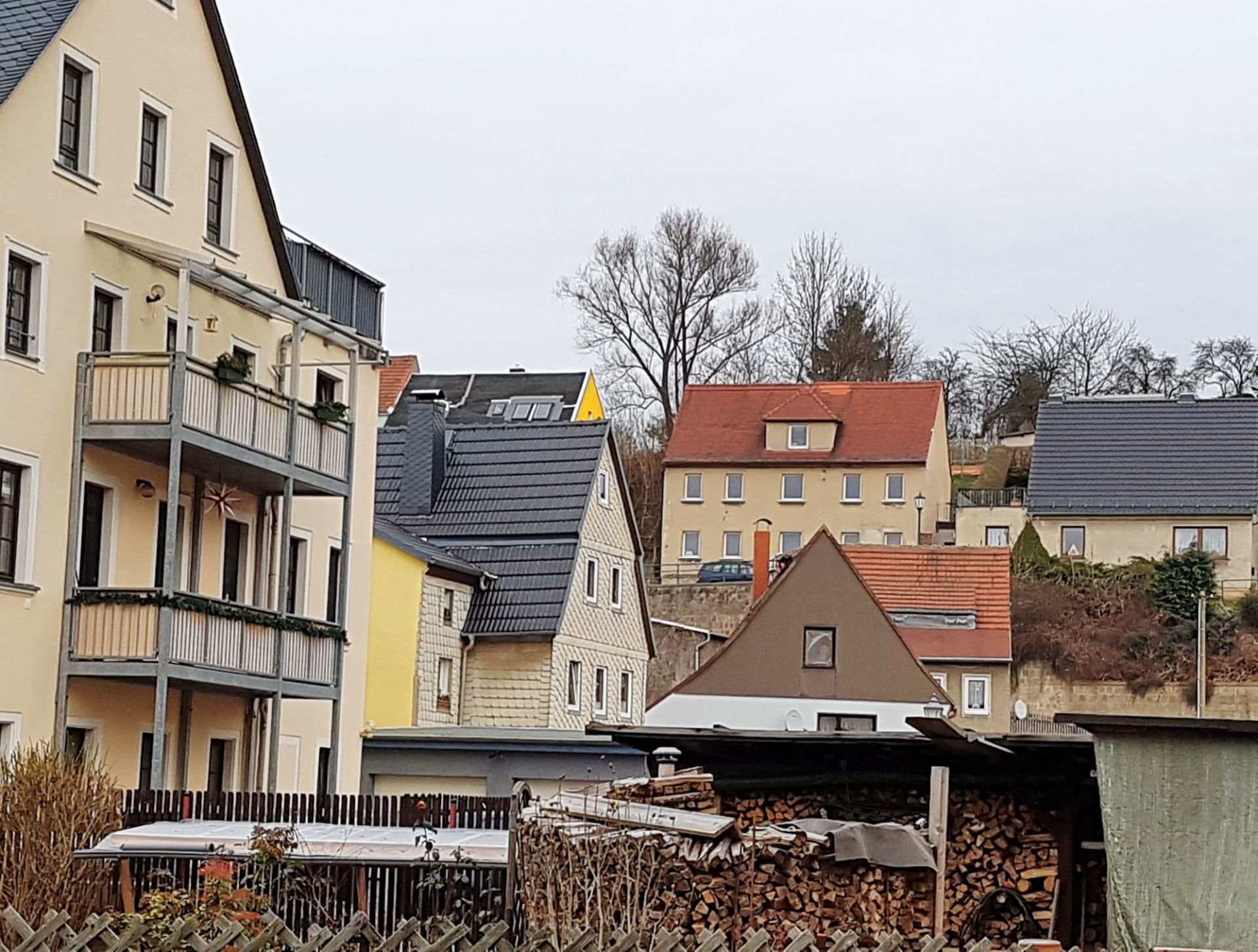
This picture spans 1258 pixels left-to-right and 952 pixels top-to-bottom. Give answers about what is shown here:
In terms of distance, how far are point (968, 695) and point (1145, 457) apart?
2207 cm

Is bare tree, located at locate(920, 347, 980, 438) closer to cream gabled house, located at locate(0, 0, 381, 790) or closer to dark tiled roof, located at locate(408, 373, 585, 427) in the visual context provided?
dark tiled roof, located at locate(408, 373, 585, 427)

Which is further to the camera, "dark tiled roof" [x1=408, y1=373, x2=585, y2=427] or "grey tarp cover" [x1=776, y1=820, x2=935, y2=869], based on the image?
"dark tiled roof" [x1=408, y1=373, x2=585, y2=427]

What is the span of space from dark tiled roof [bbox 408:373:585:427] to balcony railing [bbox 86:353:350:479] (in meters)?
55.5

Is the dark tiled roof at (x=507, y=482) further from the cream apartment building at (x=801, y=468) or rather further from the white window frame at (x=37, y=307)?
the cream apartment building at (x=801, y=468)

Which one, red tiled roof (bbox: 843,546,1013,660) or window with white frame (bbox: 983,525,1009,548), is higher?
window with white frame (bbox: 983,525,1009,548)

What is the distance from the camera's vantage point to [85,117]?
28828 mm

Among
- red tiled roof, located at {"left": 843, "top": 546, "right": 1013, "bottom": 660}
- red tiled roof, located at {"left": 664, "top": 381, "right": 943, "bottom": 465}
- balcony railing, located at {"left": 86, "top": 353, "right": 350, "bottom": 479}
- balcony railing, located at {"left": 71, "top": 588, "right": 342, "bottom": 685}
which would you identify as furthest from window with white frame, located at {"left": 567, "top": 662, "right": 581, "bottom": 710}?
red tiled roof, located at {"left": 664, "top": 381, "right": 943, "bottom": 465}

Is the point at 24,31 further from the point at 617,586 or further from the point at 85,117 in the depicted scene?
the point at 617,586

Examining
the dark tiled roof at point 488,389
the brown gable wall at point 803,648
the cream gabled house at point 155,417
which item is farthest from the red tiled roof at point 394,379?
the cream gabled house at point 155,417

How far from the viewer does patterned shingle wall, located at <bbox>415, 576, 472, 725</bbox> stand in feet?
145

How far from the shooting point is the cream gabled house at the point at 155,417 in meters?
27.4

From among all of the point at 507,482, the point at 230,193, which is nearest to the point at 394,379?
the point at 507,482

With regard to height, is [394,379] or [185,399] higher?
[394,379]

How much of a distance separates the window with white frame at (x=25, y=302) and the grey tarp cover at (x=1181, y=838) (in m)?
18.4
